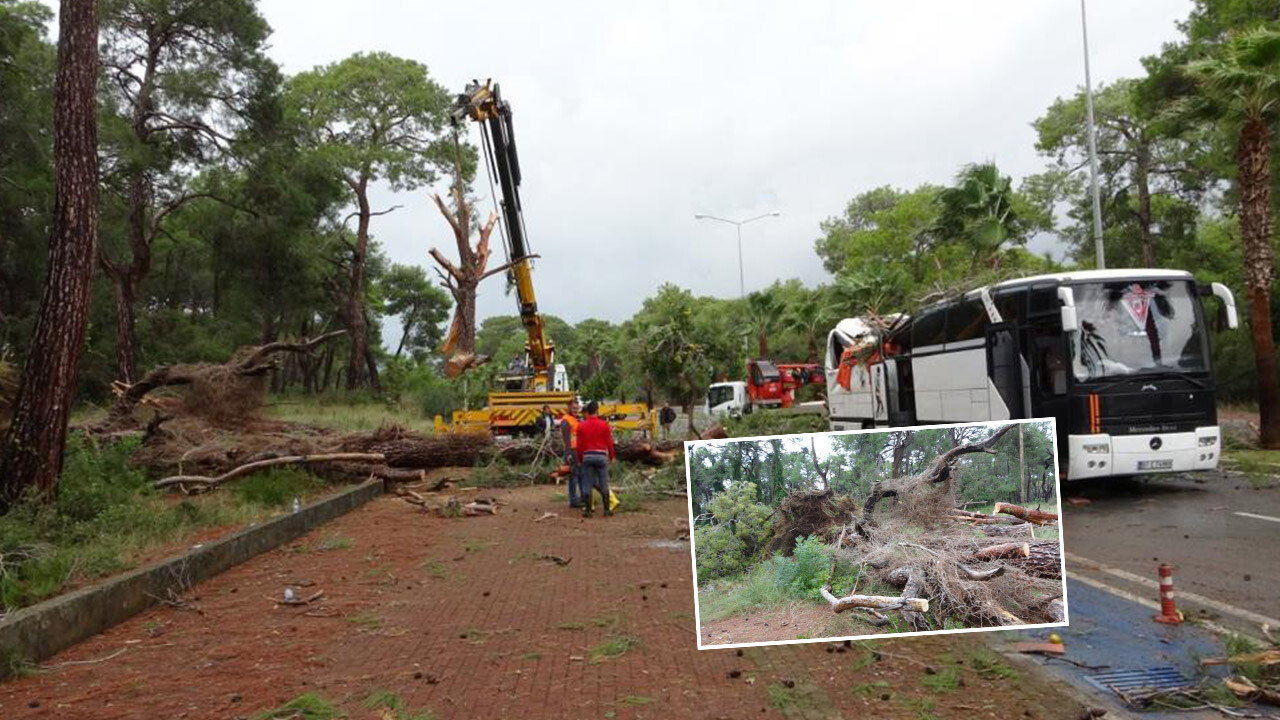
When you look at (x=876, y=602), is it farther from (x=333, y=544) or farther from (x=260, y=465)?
(x=260, y=465)

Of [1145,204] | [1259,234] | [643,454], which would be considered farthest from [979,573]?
[1145,204]

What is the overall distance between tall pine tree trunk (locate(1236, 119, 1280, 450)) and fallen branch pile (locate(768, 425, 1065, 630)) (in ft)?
53.3

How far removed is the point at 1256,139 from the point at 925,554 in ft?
55.7

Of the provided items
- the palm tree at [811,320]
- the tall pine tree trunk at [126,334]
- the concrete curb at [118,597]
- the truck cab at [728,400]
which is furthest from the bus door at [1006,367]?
the palm tree at [811,320]

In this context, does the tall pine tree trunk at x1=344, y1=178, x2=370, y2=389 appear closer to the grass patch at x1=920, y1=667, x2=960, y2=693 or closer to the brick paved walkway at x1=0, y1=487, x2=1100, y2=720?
the brick paved walkway at x1=0, y1=487, x2=1100, y2=720

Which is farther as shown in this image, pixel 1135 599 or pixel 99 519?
pixel 99 519

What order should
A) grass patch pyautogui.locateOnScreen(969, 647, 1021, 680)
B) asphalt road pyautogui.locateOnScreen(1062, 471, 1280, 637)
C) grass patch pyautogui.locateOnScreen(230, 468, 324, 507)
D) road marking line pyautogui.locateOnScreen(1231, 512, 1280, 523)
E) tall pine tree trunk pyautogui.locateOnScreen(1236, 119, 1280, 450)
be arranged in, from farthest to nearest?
tall pine tree trunk pyautogui.locateOnScreen(1236, 119, 1280, 450) < grass patch pyautogui.locateOnScreen(230, 468, 324, 507) < road marking line pyautogui.locateOnScreen(1231, 512, 1280, 523) < asphalt road pyautogui.locateOnScreen(1062, 471, 1280, 637) < grass patch pyautogui.locateOnScreen(969, 647, 1021, 680)

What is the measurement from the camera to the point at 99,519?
9719 millimetres

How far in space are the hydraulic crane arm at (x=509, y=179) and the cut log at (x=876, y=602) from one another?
62.7 feet

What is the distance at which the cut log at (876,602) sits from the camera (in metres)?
3.44

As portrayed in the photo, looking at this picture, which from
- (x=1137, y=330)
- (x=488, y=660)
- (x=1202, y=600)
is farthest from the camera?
(x=1137, y=330)

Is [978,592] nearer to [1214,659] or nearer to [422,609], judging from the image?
[1214,659]

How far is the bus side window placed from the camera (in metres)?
12.8

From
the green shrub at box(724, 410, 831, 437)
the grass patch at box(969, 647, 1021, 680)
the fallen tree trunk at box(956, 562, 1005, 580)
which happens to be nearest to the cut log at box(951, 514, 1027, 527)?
the fallen tree trunk at box(956, 562, 1005, 580)
